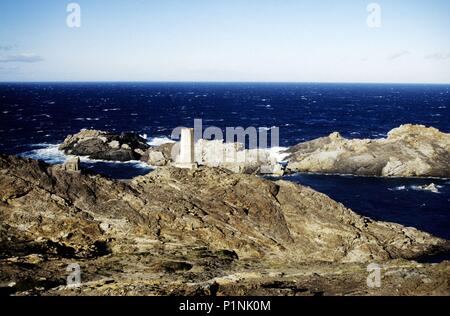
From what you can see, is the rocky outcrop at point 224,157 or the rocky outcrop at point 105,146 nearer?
the rocky outcrop at point 224,157

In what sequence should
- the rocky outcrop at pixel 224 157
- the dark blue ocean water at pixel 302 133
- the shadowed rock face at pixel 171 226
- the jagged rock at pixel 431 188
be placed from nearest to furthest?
the shadowed rock face at pixel 171 226, the dark blue ocean water at pixel 302 133, the jagged rock at pixel 431 188, the rocky outcrop at pixel 224 157

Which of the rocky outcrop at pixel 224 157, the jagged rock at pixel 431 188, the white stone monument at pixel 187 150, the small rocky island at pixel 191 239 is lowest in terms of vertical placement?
the jagged rock at pixel 431 188

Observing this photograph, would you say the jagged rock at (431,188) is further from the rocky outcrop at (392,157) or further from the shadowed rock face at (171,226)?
the shadowed rock face at (171,226)

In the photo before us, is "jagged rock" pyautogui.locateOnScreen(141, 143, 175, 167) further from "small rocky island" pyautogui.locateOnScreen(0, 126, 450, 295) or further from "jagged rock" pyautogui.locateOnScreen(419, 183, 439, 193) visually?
"small rocky island" pyautogui.locateOnScreen(0, 126, 450, 295)

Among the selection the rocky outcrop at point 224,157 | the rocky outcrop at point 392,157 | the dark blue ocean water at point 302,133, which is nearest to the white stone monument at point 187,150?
the dark blue ocean water at point 302,133

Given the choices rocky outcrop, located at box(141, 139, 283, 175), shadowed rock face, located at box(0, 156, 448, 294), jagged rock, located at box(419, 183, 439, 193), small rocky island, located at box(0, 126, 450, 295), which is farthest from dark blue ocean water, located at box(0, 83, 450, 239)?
shadowed rock face, located at box(0, 156, 448, 294)

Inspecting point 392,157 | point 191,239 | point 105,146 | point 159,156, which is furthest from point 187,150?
point 105,146
